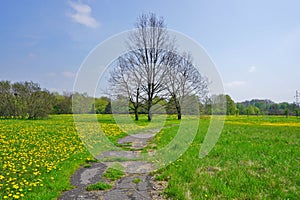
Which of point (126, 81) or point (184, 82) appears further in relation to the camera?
point (184, 82)

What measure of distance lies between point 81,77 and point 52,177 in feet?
11.6

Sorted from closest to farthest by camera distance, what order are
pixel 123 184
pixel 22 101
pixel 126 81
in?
pixel 123 184, pixel 126 81, pixel 22 101

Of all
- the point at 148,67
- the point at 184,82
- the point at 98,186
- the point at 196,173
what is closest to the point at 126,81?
the point at 148,67

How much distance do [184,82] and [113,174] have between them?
32.4 metres

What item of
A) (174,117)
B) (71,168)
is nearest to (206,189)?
(71,168)

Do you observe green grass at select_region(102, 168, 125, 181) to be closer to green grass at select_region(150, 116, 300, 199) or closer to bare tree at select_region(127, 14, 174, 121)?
green grass at select_region(150, 116, 300, 199)

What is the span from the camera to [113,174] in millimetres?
6566

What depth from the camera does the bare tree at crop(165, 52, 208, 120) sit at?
35094 mm

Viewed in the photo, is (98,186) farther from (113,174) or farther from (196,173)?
(196,173)

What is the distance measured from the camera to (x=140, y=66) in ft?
102

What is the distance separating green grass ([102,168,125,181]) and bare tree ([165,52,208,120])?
90.6 feet

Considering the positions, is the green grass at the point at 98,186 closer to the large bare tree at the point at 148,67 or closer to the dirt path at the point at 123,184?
the dirt path at the point at 123,184

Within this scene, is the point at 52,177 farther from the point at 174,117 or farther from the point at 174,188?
the point at 174,117

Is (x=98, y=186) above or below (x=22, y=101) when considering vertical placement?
below
